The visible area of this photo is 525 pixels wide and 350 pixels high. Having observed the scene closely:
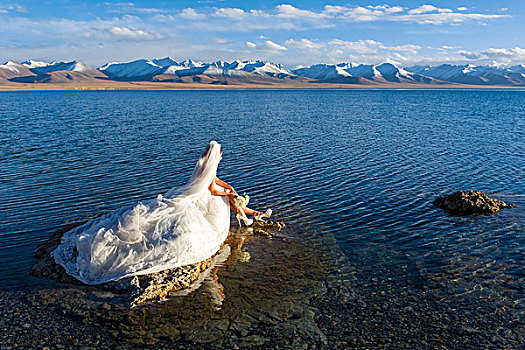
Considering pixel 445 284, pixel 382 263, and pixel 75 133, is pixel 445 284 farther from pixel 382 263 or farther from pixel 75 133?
pixel 75 133

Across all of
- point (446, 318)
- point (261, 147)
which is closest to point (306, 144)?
point (261, 147)

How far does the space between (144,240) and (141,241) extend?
73 mm

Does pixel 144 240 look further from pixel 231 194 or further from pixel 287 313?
pixel 287 313

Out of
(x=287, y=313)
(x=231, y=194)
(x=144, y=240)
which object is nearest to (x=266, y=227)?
(x=231, y=194)

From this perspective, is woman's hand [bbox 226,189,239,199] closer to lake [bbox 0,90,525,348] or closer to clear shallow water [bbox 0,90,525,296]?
lake [bbox 0,90,525,348]

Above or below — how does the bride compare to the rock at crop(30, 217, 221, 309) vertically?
above

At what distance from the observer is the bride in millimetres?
9383

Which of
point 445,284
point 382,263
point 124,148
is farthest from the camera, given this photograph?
point 124,148

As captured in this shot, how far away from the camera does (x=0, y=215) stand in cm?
1420

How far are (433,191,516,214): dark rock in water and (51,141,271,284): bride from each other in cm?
913

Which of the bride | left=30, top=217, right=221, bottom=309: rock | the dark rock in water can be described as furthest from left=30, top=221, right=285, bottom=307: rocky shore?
the dark rock in water

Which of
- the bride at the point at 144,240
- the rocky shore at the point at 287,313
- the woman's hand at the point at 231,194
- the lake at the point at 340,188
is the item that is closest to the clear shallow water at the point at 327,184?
the lake at the point at 340,188

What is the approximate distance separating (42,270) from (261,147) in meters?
20.9

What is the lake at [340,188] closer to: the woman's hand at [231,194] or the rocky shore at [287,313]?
the rocky shore at [287,313]
